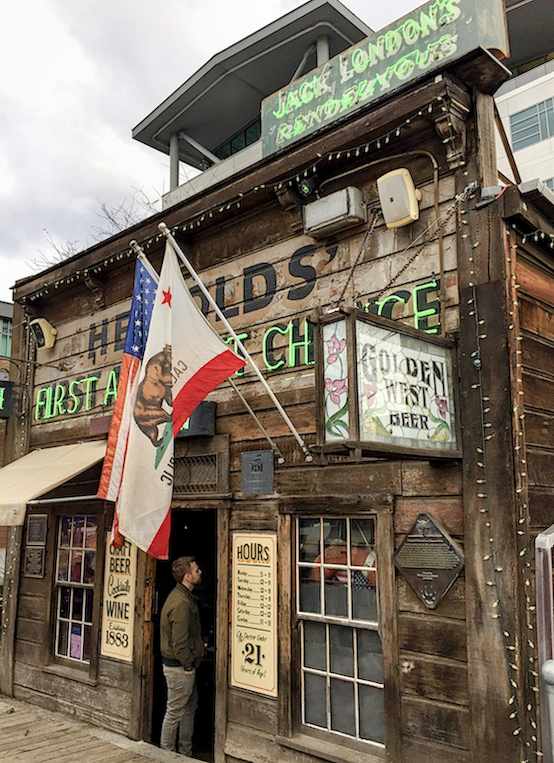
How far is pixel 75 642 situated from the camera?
7.84 m

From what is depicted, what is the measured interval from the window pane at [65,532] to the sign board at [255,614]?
10.5 ft

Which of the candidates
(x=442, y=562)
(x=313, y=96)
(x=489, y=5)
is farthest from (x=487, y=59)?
(x=442, y=562)

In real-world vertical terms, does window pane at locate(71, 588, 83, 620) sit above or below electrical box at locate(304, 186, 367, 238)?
below

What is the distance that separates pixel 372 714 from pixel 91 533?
14.2 feet

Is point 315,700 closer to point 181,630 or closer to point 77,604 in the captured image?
point 181,630

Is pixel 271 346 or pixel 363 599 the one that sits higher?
Result: pixel 271 346

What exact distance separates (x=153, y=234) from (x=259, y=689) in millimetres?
4915

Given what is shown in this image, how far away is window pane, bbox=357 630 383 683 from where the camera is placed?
488 cm

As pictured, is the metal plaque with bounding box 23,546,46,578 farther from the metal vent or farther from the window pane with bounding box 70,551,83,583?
the metal vent

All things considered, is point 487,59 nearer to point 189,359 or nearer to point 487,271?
point 487,271

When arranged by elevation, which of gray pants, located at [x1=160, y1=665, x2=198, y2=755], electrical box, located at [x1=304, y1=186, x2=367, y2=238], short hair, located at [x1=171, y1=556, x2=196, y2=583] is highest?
electrical box, located at [x1=304, y1=186, x2=367, y2=238]

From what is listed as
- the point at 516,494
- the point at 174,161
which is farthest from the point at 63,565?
the point at 174,161

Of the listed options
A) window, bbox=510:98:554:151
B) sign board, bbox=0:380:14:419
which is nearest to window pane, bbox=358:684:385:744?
sign board, bbox=0:380:14:419

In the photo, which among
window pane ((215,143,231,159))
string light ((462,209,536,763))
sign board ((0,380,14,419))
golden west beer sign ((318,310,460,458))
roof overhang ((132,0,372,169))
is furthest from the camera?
window pane ((215,143,231,159))
